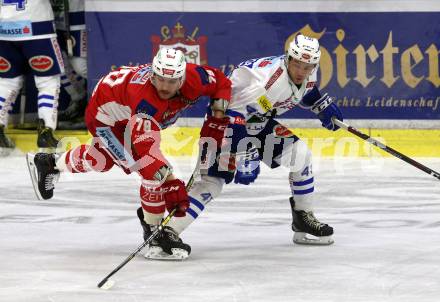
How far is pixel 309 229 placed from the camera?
623 centimetres

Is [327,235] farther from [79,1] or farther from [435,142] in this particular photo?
[79,1]

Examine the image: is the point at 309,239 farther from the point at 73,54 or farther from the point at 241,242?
the point at 73,54

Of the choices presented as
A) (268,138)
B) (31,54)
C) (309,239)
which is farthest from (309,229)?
(31,54)

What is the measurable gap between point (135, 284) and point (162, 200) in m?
0.73

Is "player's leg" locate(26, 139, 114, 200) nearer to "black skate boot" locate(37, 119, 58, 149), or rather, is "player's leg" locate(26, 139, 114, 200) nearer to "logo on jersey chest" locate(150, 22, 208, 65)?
"black skate boot" locate(37, 119, 58, 149)

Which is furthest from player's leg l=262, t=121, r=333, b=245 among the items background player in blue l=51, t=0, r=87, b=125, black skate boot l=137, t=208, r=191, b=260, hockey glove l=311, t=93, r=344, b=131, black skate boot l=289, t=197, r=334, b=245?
background player in blue l=51, t=0, r=87, b=125

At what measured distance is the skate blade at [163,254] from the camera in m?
5.79

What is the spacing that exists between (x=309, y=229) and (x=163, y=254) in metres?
0.84

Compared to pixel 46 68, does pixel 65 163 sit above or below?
above

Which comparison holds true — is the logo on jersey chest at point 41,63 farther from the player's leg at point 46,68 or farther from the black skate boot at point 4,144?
the black skate boot at point 4,144

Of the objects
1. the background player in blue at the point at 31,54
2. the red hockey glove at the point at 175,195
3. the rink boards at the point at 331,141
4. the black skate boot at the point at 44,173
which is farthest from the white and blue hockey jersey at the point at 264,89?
the background player in blue at the point at 31,54

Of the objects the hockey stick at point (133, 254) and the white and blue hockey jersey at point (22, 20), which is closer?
the hockey stick at point (133, 254)

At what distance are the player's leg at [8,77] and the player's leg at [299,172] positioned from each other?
3.42m

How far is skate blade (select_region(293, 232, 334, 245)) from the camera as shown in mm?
6207
